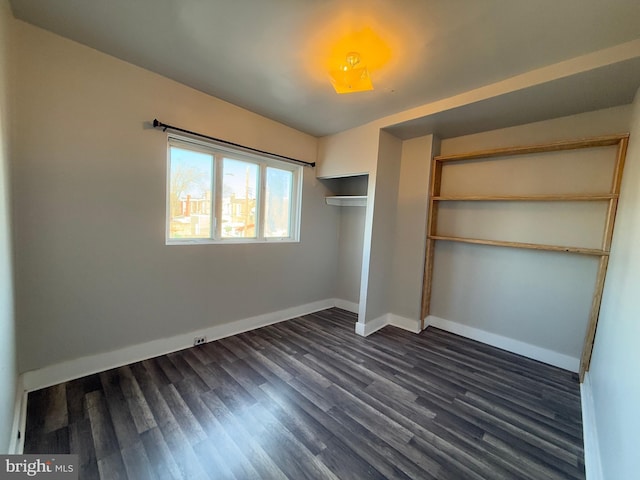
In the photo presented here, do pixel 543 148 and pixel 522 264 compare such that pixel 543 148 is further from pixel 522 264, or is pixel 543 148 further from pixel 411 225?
pixel 411 225

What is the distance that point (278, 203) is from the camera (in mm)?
3268

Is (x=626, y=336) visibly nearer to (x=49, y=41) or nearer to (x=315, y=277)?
(x=315, y=277)

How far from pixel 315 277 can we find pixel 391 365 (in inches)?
65.5

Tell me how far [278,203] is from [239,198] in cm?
57

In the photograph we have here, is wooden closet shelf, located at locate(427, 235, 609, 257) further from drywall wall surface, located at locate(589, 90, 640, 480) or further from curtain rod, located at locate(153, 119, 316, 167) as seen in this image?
curtain rod, located at locate(153, 119, 316, 167)

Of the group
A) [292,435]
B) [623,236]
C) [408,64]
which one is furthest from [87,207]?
[623,236]

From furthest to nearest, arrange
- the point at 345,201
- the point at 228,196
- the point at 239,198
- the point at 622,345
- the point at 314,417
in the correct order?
1. the point at 345,201
2. the point at 239,198
3. the point at 228,196
4. the point at 314,417
5. the point at 622,345

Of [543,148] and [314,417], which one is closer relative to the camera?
[314,417]

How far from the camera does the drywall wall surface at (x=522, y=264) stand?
2.29 meters

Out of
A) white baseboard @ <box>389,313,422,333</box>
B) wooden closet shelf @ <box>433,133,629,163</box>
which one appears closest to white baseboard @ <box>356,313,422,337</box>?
white baseboard @ <box>389,313,422,333</box>

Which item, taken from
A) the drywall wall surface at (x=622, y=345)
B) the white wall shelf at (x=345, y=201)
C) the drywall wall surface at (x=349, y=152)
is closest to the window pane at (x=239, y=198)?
the drywall wall surface at (x=349, y=152)

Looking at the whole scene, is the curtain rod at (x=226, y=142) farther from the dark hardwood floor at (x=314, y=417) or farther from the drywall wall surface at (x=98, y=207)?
the dark hardwood floor at (x=314, y=417)

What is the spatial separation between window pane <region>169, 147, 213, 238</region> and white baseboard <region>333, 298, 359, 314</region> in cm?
227

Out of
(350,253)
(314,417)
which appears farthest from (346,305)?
(314,417)
